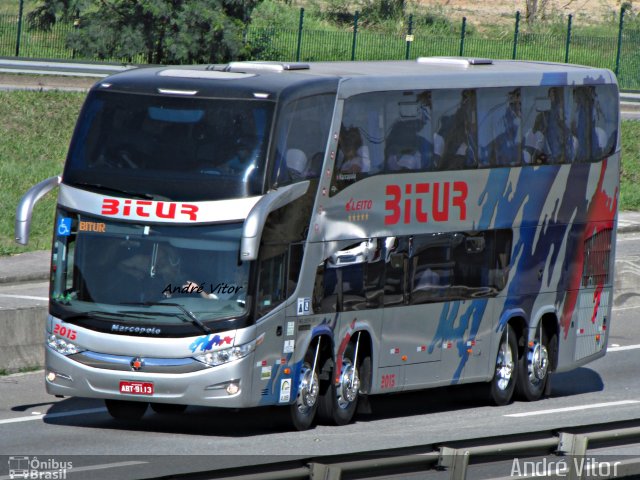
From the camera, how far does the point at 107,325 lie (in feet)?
50.0

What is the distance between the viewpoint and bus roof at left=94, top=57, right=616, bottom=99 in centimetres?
1578

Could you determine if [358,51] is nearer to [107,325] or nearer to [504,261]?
[504,261]

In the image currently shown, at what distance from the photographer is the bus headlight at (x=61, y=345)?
15453 millimetres

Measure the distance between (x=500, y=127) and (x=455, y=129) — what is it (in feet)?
3.26

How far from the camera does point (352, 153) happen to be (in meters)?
16.5

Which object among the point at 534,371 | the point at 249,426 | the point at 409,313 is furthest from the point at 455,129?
the point at 249,426

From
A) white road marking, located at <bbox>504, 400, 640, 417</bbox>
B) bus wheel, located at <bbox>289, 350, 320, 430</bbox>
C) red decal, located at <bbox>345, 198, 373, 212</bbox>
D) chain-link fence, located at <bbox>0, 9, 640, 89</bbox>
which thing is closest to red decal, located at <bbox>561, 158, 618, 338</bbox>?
white road marking, located at <bbox>504, 400, 640, 417</bbox>

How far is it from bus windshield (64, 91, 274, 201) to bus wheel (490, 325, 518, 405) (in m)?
5.53

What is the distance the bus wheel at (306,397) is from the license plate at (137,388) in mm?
1731

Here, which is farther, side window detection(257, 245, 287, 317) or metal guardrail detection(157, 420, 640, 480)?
side window detection(257, 245, 287, 317)

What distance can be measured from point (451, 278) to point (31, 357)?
227 inches

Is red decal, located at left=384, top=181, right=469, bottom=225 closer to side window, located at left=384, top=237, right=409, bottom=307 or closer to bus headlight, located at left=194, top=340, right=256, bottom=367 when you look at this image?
side window, located at left=384, top=237, right=409, bottom=307

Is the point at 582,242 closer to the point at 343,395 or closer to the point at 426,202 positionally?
the point at 426,202

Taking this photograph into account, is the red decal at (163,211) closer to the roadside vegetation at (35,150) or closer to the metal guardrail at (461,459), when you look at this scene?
the metal guardrail at (461,459)
